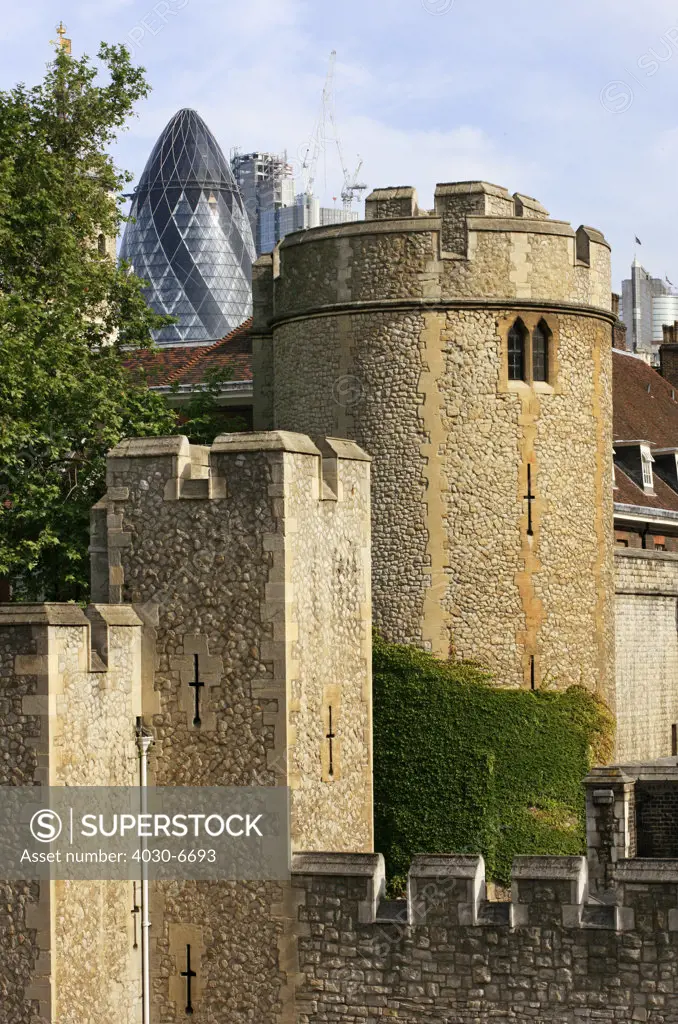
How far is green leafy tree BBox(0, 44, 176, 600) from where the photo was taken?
85.3 ft

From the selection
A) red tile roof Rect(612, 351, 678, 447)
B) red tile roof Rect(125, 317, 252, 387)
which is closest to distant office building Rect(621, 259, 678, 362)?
red tile roof Rect(612, 351, 678, 447)

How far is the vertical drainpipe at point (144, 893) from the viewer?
1911 cm

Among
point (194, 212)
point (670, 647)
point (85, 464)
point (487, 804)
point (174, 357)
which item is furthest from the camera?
point (194, 212)

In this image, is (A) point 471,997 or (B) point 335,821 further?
(B) point 335,821

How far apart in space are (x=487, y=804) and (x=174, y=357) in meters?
15.6

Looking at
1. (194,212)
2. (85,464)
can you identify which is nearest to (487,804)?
(85,464)

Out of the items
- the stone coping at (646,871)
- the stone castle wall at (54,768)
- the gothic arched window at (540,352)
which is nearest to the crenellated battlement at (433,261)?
the gothic arched window at (540,352)

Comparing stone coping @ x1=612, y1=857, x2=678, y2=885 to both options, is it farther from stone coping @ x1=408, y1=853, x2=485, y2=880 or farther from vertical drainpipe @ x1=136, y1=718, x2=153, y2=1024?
vertical drainpipe @ x1=136, y1=718, x2=153, y2=1024

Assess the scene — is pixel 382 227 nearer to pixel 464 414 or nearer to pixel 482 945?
pixel 464 414

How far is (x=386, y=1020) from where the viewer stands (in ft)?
60.7

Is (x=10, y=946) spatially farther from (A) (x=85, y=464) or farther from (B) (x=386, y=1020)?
(A) (x=85, y=464)

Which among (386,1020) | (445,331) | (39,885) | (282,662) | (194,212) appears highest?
(194,212)

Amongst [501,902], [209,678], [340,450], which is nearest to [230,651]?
[209,678]

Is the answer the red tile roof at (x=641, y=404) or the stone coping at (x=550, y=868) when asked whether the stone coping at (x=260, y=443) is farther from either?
the red tile roof at (x=641, y=404)
